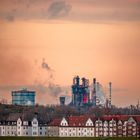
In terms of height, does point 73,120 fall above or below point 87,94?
below

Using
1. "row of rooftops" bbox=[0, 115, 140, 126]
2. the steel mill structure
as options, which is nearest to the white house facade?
"row of rooftops" bbox=[0, 115, 140, 126]

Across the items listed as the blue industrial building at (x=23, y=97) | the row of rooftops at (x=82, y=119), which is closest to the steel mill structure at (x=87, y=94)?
the row of rooftops at (x=82, y=119)

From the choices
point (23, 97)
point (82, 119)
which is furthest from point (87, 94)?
point (23, 97)

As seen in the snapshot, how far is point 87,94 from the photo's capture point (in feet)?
17.9

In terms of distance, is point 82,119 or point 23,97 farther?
point 82,119

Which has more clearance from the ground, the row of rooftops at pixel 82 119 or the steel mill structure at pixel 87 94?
the steel mill structure at pixel 87 94

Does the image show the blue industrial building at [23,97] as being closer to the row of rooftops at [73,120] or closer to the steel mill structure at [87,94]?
the row of rooftops at [73,120]

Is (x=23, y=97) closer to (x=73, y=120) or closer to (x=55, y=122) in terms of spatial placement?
A: (x=55, y=122)

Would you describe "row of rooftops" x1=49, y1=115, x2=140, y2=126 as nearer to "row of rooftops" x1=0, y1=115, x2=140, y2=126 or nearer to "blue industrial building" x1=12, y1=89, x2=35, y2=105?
"row of rooftops" x1=0, y1=115, x2=140, y2=126

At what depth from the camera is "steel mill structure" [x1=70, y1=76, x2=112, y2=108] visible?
17.7ft

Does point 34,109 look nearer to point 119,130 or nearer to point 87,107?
point 87,107

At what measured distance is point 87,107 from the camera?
18.1 feet

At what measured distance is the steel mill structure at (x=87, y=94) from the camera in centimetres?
539

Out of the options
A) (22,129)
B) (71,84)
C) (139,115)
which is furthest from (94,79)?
(22,129)
